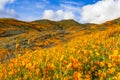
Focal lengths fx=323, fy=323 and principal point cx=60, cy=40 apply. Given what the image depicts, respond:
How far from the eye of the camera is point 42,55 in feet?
36.2

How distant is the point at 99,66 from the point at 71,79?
1566 millimetres

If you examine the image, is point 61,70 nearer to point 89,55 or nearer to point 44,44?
point 89,55

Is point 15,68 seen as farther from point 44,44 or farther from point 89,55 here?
point 44,44

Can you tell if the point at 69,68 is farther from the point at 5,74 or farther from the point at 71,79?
the point at 5,74

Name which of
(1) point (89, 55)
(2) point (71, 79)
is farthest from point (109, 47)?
(2) point (71, 79)

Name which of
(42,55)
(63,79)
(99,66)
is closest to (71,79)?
(63,79)

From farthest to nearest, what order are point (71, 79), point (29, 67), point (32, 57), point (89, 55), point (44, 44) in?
point (44, 44)
point (32, 57)
point (89, 55)
point (29, 67)
point (71, 79)

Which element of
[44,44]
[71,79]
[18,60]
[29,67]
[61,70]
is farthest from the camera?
[44,44]

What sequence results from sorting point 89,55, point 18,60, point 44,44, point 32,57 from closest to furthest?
point 89,55 → point 18,60 → point 32,57 → point 44,44

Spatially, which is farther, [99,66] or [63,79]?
[99,66]

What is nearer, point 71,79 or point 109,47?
point 71,79

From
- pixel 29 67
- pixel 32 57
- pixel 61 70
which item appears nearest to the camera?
pixel 61 70

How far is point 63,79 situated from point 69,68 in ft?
1.44

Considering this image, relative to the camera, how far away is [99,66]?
345 inches
